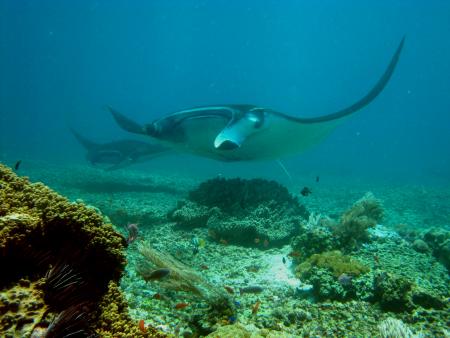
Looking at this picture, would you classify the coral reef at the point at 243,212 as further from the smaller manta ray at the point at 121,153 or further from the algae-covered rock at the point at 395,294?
the smaller manta ray at the point at 121,153

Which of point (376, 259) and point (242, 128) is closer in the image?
point (376, 259)

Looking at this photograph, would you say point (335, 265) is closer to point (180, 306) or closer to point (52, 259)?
point (180, 306)

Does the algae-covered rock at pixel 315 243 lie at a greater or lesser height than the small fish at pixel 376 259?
greater

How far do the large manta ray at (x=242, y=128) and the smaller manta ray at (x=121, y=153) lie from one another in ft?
12.6

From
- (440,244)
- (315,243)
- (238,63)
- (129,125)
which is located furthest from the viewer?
→ (238,63)

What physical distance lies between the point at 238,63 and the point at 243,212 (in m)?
139

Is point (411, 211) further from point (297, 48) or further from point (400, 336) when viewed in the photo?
point (297, 48)

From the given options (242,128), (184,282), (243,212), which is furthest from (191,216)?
(184,282)

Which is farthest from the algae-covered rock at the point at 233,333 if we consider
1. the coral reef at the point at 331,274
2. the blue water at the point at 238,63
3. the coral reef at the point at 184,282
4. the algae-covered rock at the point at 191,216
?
the blue water at the point at 238,63

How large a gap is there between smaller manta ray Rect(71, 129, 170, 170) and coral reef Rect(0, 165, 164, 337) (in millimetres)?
9480

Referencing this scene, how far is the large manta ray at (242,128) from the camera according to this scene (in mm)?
6836

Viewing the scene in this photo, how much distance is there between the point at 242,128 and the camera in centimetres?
627

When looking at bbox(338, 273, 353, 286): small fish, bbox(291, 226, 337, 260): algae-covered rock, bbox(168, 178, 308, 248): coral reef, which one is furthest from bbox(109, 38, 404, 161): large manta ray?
bbox(338, 273, 353, 286): small fish

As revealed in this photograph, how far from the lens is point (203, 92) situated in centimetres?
15700
